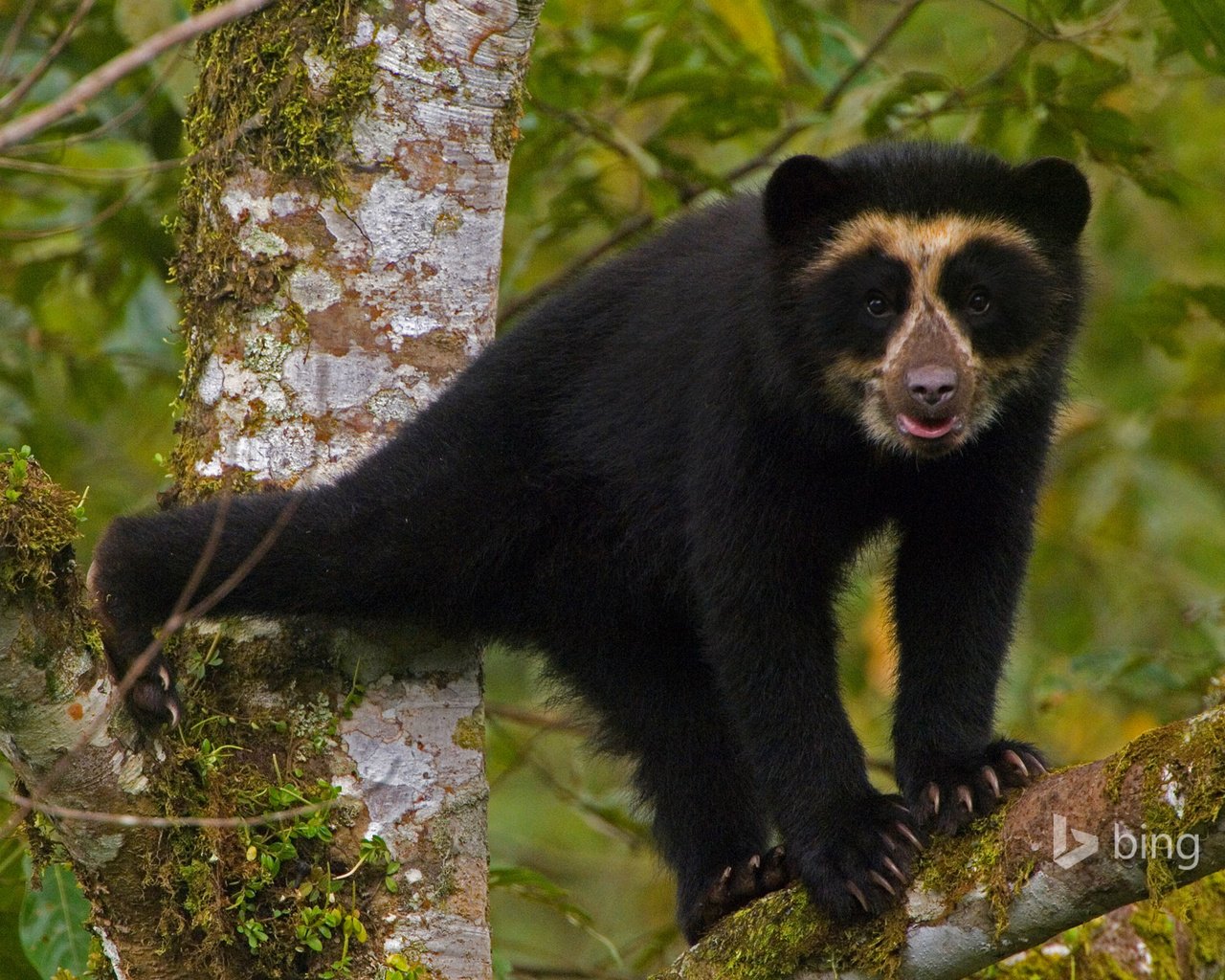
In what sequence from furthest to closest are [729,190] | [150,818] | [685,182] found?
1. [685,182]
2. [729,190]
3. [150,818]

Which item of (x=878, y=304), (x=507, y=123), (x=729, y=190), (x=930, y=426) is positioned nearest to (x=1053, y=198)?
(x=878, y=304)

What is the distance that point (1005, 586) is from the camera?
437cm

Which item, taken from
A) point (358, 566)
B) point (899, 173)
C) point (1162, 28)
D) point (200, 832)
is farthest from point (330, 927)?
point (1162, 28)

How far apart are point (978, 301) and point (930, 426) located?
0.45 meters

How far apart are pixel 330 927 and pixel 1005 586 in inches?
84.8

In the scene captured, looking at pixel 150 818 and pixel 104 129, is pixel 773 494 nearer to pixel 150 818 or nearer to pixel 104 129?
pixel 150 818

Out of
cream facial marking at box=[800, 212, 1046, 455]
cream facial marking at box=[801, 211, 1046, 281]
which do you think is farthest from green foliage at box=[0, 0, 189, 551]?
cream facial marking at box=[800, 212, 1046, 455]

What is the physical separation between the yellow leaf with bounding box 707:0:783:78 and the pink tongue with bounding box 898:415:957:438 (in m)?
2.53

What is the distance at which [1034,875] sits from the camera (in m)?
3.02

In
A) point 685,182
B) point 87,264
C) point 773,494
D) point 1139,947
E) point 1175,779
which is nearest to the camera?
point 1175,779

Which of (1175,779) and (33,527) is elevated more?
(33,527)

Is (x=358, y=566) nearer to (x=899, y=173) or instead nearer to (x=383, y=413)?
(x=383, y=413)

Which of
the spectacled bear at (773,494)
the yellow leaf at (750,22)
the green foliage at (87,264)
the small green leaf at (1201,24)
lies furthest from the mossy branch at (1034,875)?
the green foliage at (87,264)

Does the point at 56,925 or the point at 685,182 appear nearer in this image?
the point at 56,925
